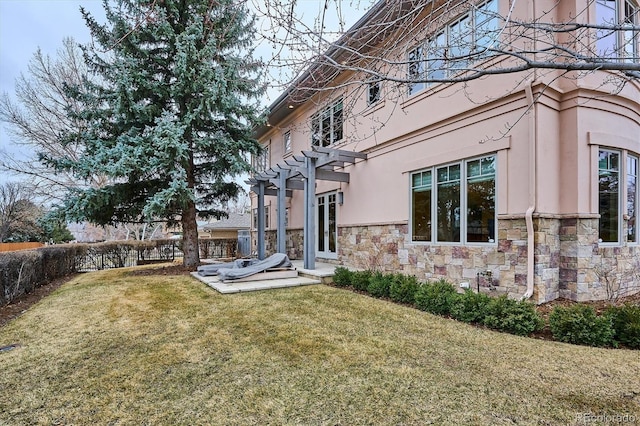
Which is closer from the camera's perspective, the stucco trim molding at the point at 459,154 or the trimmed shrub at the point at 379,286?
the stucco trim molding at the point at 459,154

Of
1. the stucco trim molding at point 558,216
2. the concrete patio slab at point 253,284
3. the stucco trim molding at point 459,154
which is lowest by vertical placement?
the concrete patio slab at point 253,284

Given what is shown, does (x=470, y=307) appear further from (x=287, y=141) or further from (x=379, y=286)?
(x=287, y=141)

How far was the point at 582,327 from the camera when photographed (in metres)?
4.05

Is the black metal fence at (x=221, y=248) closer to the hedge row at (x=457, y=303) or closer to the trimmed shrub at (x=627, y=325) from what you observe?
the hedge row at (x=457, y=303)

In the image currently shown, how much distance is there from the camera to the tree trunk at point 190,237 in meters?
11.0

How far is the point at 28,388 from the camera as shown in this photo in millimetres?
3016

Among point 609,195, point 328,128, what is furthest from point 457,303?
point 328,128

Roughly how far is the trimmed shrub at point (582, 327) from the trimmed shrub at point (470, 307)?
2.83 feet

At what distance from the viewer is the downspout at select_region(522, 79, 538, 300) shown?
5.32 metres

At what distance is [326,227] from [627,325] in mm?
8201

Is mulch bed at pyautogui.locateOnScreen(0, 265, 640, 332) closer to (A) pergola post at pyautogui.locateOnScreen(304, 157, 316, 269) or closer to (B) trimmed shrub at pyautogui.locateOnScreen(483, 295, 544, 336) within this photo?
(B) trimmed shrub at pyautogui.locateOnScreen(483, 295, 544, 336)

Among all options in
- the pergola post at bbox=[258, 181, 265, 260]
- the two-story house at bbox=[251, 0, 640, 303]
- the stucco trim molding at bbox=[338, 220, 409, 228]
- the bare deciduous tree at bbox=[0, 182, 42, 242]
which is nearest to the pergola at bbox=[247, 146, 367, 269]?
the pergola post at bbox=[258, 181, 265, 260]

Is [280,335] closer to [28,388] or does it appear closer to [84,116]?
[28,388]

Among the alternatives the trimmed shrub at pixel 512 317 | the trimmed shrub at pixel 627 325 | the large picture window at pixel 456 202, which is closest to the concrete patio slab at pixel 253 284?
the large picture window at pixel 456 202
